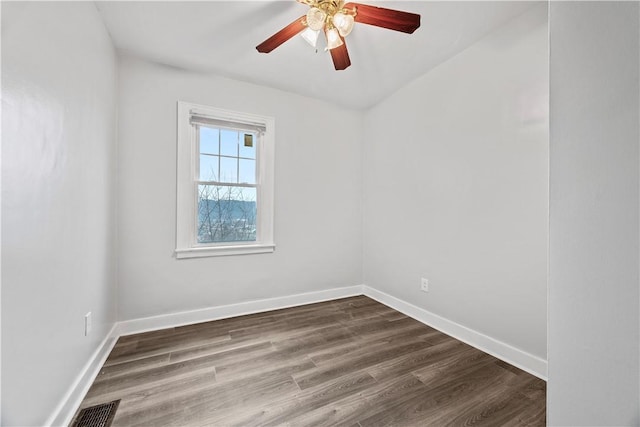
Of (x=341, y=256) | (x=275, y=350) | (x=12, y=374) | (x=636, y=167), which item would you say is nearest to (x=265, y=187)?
(x=341, y=256)

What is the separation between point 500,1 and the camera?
68.6 inches

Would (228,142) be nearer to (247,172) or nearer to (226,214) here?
(247,172)

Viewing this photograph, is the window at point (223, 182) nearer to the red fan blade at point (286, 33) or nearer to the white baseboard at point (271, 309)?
the white baseboard at point (271, 309)

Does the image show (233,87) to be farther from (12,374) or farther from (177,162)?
(12,374)

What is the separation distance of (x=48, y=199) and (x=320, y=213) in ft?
7.73

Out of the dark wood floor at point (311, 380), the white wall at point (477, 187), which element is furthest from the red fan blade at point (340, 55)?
the dark wood floor at point (311, 380)

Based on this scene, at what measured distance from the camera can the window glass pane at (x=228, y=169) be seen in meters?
2.76

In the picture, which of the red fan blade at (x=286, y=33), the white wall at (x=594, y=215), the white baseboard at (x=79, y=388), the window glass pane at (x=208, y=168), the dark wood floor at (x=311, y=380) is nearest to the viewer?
the white wall at (x=594, y=215)

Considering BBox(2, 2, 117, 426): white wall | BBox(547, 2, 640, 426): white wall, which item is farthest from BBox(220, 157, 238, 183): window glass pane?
BBox(547, 2, 640, 426): white wall

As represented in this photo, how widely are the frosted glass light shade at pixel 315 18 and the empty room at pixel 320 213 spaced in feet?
0.05

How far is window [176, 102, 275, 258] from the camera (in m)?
2.53

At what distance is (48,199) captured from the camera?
1.22 meters

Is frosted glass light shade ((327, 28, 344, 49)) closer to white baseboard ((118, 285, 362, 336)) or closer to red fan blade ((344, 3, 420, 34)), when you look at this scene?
red fan blade ((344, 3, 420, 34))

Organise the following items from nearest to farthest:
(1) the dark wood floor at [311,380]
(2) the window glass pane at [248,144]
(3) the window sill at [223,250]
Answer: (1) the dark wood floor at [311,380]
(3) the window sill at [223,250]
(2) the window glass pane at [248,144]
